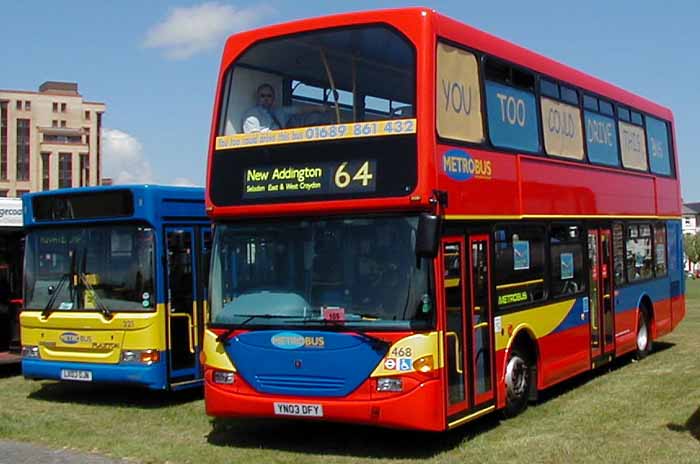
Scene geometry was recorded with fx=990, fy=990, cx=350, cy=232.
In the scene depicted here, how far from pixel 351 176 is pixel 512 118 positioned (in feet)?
8.97

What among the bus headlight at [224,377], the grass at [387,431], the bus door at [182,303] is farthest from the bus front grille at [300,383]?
the bus door at [182,303]

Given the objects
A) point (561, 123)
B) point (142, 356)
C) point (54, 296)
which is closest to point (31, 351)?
point (54, 296)

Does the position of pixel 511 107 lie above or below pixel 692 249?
below

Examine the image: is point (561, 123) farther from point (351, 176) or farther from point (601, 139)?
point (351, 176)

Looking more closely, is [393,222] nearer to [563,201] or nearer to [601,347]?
[563,201]

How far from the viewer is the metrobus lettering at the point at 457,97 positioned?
947 cm

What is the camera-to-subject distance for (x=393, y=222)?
8953 mm

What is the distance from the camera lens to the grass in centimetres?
916

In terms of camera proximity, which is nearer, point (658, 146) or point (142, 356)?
point (142, 356)

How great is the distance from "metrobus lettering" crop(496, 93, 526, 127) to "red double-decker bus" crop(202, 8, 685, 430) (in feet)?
0.09

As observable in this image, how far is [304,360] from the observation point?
30.0 feet

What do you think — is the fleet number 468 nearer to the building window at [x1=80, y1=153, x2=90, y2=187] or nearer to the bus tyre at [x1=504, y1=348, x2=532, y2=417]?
the bus tyre at [x1=504, y1=348, x2=532, y2=417]

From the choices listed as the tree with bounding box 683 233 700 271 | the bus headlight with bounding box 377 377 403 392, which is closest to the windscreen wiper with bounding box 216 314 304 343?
the bus headlight with bounding box 377 377 403 392

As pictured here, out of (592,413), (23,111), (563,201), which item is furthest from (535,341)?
(23,111)
